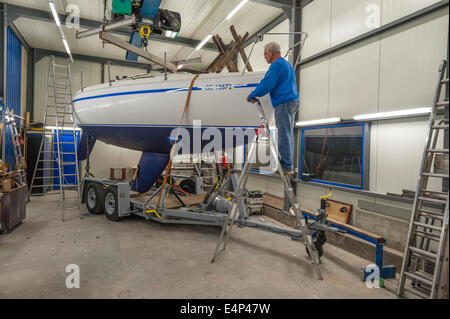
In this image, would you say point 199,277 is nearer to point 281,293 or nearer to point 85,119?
point 281,293

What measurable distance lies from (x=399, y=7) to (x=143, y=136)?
3.68 metres

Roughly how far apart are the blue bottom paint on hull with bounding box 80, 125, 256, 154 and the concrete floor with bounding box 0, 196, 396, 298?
1.23 metres

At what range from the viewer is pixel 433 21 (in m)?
2.77

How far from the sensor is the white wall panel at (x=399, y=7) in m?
2.87

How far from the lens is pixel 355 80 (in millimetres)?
3643

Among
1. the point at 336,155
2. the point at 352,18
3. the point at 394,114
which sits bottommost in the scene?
the point at 336,155

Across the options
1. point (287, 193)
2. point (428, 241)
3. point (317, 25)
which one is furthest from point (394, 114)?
point (317, 25)

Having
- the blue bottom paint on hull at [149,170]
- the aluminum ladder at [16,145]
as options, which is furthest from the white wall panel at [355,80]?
the aluminum ladder at [16,145]

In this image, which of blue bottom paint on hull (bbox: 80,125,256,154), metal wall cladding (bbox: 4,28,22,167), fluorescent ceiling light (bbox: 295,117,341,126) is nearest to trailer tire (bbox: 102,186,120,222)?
blue bottom paint on hull (bbox: 80,125,256,154)

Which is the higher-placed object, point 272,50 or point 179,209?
point 272,50

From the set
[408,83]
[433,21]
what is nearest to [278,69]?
[408,83]

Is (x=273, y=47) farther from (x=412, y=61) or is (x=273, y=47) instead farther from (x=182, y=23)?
(x=182, y=23)

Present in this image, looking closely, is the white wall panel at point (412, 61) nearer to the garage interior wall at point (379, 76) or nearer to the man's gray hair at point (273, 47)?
the garage interior wall at point (379, 76)

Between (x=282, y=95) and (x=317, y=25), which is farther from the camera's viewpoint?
(x=317, y=25)
